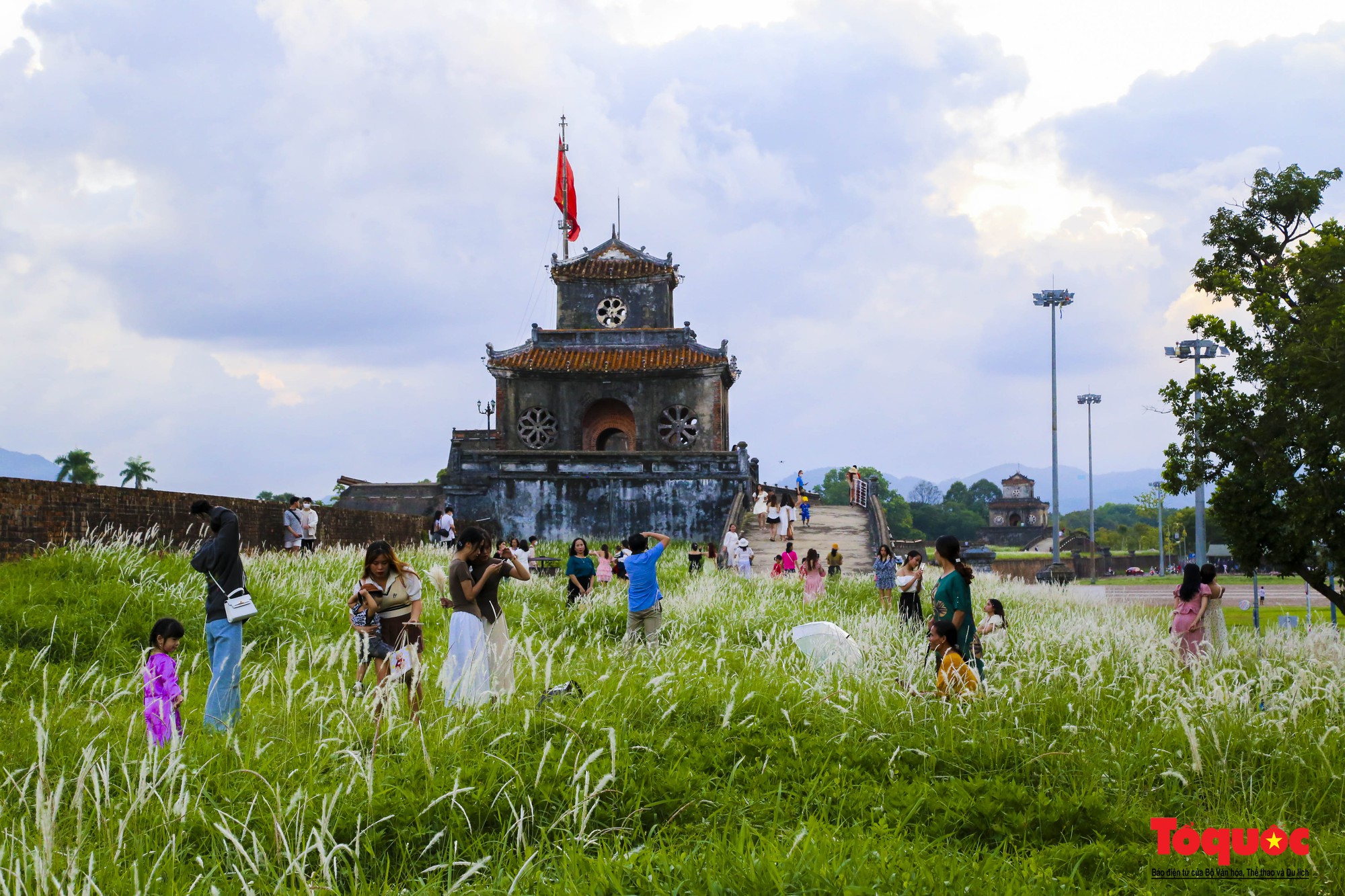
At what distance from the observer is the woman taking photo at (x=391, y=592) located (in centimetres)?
712

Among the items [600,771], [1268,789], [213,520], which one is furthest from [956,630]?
[213,520]

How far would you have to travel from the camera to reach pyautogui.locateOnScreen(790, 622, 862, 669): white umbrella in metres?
7.80

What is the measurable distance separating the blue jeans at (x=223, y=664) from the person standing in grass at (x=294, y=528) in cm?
1113

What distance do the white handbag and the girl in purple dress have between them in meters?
0.66

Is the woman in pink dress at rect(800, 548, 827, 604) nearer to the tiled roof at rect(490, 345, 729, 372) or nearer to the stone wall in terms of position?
the stone wall

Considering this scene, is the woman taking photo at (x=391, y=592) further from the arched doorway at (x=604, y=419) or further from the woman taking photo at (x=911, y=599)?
the arched doorway at (x=604, y=419)

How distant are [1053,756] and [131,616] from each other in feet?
29.1

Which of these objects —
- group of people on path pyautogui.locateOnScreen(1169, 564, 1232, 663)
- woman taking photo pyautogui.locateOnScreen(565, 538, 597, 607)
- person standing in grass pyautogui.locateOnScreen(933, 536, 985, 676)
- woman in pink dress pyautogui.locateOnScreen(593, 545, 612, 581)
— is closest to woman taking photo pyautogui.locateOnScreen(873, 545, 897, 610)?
woman in pink dress pyautogui.locateOnScreen(593, 545, 612, 581)

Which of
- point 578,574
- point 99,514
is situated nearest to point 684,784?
point 578,574

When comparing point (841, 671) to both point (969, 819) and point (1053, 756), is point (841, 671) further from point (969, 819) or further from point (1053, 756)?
point (969, 819)

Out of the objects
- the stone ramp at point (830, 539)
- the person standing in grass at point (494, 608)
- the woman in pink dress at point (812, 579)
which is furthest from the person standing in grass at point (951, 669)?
the stone ramp at point (830, 539)

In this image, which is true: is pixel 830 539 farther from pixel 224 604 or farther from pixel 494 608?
pixel 224 604

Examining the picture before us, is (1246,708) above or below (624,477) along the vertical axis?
below

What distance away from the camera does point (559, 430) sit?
34469 mm
